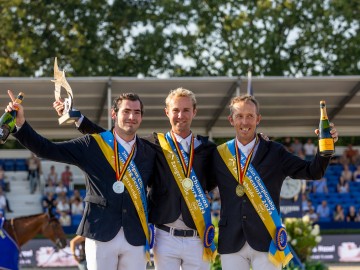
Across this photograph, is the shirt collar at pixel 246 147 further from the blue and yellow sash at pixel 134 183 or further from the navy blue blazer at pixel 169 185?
the blue and yellow sash at pixel 134 183

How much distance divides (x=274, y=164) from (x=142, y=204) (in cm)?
107

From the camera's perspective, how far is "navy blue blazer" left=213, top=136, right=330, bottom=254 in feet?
23.5

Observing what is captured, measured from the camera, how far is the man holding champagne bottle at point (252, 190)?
23.5 ft

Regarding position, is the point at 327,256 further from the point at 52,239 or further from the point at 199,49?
the point at 199,49

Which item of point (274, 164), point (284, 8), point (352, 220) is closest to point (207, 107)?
point (352, 220)

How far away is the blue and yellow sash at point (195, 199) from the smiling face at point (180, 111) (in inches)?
6.6

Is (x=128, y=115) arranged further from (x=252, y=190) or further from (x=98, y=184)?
(x=252, y=190)

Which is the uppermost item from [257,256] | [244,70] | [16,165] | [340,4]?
[340,4]

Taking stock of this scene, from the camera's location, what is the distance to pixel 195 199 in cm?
731

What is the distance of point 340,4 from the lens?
102ft

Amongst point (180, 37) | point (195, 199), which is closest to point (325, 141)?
point (195, 199)

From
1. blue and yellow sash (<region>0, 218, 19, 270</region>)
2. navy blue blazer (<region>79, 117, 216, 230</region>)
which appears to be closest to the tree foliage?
blue and yellow sash (<region>0, 218, 19, 270</region>)

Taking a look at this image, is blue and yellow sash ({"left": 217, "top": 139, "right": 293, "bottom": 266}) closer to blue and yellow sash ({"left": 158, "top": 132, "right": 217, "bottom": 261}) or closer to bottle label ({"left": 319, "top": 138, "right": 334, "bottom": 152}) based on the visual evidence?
blue and yellow sash ({"left": 158, "top": 132, "right": 217, "bottom": 261})

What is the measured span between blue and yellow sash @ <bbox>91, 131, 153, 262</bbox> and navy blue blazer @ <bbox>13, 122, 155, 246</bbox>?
0.03 meters
